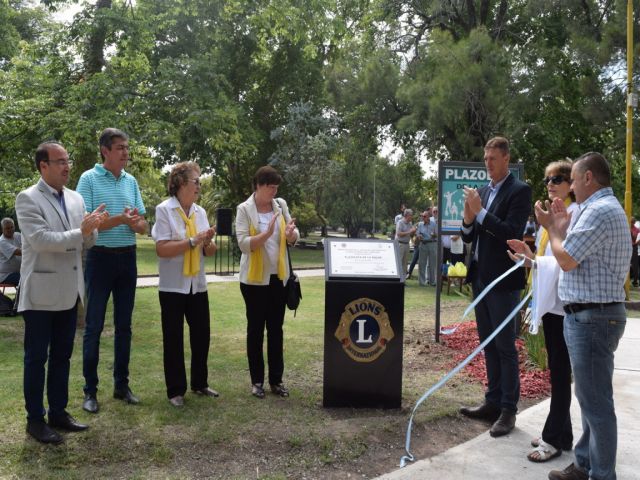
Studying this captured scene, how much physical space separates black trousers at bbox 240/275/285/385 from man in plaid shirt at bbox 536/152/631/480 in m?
2.57

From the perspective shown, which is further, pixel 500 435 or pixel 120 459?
pixel 500 435

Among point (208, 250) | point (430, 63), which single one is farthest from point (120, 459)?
point (430, 63)

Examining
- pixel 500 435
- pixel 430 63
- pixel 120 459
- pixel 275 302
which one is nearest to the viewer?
pixel 120 459

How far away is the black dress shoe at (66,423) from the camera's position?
4.28 metres

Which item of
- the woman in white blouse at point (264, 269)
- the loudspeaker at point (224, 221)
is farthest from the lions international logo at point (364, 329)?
the loudspeaker at point (224, 221)

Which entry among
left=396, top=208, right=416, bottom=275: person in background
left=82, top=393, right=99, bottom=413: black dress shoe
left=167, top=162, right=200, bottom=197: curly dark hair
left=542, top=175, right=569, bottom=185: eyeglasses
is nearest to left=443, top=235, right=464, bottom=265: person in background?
left=396, top=208, right=416, bottom=275: person in background

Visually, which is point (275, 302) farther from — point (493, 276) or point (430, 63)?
point (430, 63)

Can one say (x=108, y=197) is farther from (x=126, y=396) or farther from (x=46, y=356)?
(x=126, y=396)

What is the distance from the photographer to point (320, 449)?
13.6 feet

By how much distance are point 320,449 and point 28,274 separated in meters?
2.36

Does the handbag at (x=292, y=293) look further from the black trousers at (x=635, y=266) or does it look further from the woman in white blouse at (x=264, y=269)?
the black trousers at (x=635, y=266)

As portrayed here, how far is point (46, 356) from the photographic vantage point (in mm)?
4211

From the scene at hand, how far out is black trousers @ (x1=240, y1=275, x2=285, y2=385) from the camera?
522cm

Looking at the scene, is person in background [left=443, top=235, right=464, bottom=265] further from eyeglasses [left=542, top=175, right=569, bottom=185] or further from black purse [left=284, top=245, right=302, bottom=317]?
eyeglasses [left=542, top=175, right=569, bottom=185]
